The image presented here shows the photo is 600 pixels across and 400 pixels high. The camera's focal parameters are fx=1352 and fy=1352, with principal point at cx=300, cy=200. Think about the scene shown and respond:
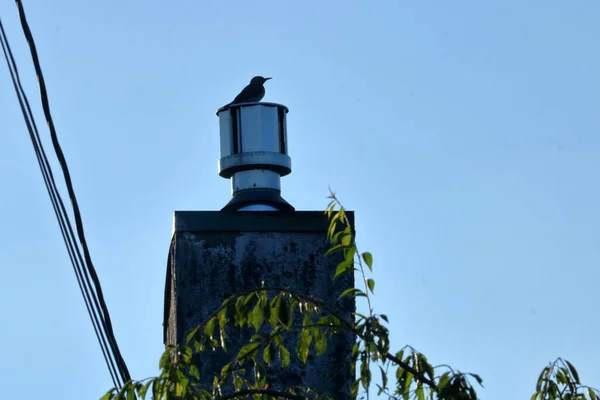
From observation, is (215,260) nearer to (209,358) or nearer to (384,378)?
(209,358)

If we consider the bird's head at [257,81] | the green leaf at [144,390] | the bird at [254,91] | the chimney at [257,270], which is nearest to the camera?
the green leaf at [144,390]

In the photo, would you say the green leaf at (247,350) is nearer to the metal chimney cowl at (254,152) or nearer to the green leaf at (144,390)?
the green leaf at (144,390)

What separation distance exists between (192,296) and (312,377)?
0.65 m

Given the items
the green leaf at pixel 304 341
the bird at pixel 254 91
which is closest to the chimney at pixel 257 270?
the bird at pixel 254 91

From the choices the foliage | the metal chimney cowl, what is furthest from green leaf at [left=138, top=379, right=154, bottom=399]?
the metal chimney cowl

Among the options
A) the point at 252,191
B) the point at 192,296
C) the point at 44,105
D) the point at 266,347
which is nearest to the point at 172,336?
the point at 192,296

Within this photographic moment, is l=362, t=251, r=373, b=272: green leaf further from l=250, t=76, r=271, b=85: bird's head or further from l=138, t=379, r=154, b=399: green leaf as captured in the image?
l=250, t=76, r=271, b=85: bird's head

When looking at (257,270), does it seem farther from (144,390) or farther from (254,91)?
(144,390)

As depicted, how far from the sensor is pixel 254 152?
256 inches

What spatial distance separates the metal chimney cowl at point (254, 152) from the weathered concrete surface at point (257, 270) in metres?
0.24

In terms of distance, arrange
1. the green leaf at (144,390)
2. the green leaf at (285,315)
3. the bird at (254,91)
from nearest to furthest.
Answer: the green leaf at (144,390) < the green leaf at (285,315) < the bird at (254,91)

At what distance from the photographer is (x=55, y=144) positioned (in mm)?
6281

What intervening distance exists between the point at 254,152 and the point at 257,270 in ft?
2.24

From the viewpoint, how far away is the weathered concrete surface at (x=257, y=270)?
19.7ft
